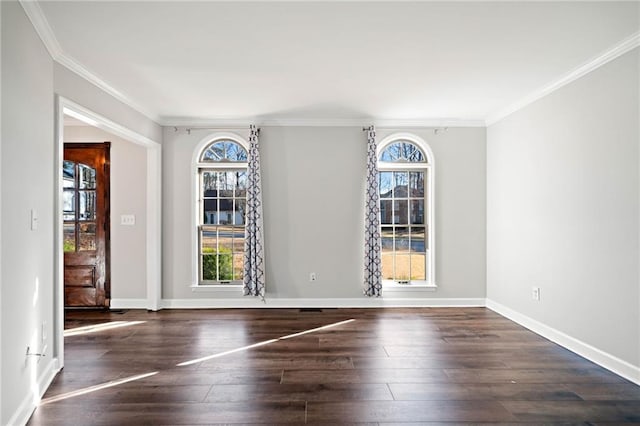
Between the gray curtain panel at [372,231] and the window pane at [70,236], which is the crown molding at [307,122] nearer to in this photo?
the gray curtain panel at [372,231]

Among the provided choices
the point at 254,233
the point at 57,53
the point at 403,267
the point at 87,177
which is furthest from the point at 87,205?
the point at 403,267

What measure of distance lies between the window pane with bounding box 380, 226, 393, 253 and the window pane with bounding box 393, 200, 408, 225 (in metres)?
0.16

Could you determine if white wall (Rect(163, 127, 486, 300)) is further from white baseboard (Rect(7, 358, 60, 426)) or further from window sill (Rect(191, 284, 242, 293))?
white baseboard (Rect(7, 358, 60, 426))

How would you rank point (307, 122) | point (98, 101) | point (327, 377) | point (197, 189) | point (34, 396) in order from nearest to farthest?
1. point (34, 396)
2. point (327, 377)
3. point (98, 101)
4. point (307, 122)
5. point (197, 189)

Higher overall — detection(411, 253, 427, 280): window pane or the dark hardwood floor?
detection(411, 253, 427, 280): window pane

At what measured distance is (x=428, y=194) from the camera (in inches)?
207

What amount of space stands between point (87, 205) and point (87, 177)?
1.28ft

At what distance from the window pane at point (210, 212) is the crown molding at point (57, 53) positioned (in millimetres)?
1516

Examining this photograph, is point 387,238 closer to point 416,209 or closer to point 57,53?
point 416,209

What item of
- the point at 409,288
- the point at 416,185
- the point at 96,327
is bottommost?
the point at 96,327

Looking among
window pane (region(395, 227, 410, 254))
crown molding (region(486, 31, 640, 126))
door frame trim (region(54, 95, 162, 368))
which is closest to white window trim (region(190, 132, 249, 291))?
door frame trim (region(54, 95, 162, 368))

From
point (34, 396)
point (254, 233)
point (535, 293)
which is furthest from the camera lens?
point (254, 233)

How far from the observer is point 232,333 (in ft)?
13.1

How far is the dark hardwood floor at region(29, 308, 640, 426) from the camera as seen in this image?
2.38m
